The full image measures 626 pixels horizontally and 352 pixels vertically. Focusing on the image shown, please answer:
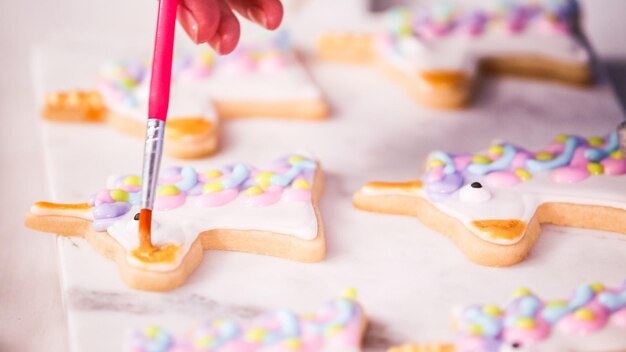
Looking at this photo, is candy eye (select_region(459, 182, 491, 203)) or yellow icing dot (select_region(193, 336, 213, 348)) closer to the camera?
yellow icing dot (select_region(193, 336, 213, 348))

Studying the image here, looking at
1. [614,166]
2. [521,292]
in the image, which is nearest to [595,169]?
[614,166]

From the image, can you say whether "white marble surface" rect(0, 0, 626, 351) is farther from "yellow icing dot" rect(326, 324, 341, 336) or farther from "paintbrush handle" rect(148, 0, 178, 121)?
"paintbrush handle" rect(148, 0, 178, 121)

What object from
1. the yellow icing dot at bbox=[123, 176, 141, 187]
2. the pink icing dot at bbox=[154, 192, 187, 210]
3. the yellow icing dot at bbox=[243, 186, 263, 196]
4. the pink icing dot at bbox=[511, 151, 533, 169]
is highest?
the pink icing dot at bbox=[511, 151, 533, 169]

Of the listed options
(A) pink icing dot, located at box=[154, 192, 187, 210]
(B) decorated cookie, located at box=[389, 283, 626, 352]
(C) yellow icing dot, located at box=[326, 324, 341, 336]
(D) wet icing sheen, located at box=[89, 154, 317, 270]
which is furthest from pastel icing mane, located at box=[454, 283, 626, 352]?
(A) pink icing dot, located at box=[154, 192, 187, 210]

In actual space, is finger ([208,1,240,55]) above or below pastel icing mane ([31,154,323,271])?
above

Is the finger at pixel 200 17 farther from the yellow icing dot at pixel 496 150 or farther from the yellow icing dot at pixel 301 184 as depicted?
the yellow icing dot at pixel 496 150

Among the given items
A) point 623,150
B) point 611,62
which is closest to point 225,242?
point 623,150

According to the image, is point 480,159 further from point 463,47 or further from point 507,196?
point 463,47
